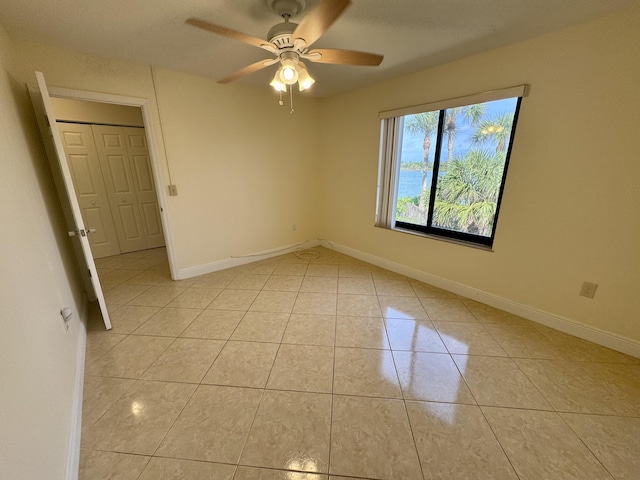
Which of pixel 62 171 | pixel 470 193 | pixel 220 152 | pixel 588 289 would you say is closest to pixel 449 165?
pixel 470 193

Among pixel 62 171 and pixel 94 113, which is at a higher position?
pixel 94 113

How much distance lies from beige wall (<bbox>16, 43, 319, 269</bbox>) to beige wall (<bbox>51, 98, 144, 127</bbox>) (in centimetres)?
Answer: 127

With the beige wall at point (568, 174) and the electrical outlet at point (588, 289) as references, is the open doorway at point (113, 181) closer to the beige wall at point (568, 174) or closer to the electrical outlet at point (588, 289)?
the beige wall at point (568, 174)

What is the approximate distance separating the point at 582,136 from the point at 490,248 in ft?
3.47

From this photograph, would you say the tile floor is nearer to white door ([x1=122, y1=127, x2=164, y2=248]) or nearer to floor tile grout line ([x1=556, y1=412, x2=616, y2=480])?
floor tile grout line ([x1=556, y1=412, x2=616, y2=480])

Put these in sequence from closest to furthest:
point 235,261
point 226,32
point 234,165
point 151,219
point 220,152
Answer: point 226,32 → point 220,152 → point 234,165 → point 235,261 → point 151,219

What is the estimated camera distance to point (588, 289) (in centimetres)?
194

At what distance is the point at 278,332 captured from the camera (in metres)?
2.12

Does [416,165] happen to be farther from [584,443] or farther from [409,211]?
[584,443]

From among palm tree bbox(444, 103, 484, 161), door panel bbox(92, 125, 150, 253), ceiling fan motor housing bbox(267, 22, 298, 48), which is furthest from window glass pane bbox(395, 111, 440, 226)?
door panel bbox(92, 125, 150, 253)

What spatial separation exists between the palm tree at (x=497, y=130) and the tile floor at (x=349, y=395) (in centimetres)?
155

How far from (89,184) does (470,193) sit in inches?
199

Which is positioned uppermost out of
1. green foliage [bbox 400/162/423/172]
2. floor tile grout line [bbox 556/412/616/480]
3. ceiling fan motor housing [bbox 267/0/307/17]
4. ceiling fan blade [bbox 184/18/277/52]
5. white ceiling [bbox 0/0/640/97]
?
white ceiling [bbox 0/0/640/97]

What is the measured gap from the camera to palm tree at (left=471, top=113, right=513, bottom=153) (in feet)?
7.25
